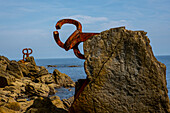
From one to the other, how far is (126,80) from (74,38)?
7.64 ft

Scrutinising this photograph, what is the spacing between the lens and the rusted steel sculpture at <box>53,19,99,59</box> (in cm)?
756

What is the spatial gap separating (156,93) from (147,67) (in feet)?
2.59

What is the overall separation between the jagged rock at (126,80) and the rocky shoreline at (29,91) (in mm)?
2095

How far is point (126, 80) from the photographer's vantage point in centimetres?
648

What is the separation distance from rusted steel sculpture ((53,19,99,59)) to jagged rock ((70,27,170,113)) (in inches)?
47.7

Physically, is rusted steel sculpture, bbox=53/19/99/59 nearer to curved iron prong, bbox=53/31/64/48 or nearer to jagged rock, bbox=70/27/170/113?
curved iron prong, bbox=53/31/64/48

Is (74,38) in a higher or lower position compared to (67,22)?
lower

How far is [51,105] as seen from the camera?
8484mm

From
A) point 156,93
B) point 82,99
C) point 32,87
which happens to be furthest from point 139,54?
point 32,87

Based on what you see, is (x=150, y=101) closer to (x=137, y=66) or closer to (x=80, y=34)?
(x=137, y=66)

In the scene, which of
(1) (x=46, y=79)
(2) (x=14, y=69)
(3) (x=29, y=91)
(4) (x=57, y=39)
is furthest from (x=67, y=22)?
(1) (x=46, y=79)

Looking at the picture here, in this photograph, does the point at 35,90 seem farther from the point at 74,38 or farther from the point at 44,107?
the point at 74,38

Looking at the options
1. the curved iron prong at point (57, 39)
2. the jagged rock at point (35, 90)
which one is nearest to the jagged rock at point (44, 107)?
the curved iron prong at point (57, 39)

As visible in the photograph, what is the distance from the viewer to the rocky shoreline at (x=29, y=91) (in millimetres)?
8438
